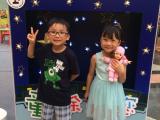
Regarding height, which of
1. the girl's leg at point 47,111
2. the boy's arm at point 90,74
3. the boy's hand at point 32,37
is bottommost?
the girl's leg at point 47,111

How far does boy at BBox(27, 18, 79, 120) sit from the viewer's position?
176cm

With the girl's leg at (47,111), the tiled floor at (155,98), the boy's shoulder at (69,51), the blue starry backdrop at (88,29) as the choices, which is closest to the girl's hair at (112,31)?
the blue starry backdrop at (88,29)

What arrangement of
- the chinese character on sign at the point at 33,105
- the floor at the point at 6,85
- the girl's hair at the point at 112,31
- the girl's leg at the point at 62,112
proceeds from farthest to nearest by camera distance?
1. the floor at the point at 6,85
2. the chinese character on sign at the point at 33,105
3. the girl's leg at the point at 62,112
4. the girl's hair at the point at 112,31

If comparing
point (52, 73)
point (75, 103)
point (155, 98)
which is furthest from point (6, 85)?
point (155, 98)

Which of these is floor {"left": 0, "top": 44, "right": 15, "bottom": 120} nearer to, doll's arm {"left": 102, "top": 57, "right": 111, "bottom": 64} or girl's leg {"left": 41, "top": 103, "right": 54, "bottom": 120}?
girl's leg {"left": 41, "top": 103, "right": 54, "bottom": 120}

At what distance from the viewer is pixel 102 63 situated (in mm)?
1822

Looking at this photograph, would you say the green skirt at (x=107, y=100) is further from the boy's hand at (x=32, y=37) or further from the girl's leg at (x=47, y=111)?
the boy's hand at (x=32, y=37)

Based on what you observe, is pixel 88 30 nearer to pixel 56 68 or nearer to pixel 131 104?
pixel 56 68

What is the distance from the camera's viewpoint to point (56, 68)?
1.79 meters

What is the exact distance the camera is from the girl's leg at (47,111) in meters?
1.87

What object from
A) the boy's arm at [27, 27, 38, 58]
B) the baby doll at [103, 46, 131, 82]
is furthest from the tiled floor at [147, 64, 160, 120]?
the boy's arm at [27, 27, 38, 58]

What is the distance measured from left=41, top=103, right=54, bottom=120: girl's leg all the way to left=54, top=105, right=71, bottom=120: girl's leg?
0.12ft

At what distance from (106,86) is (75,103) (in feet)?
1.05

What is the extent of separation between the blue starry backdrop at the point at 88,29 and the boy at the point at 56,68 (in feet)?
0.25
